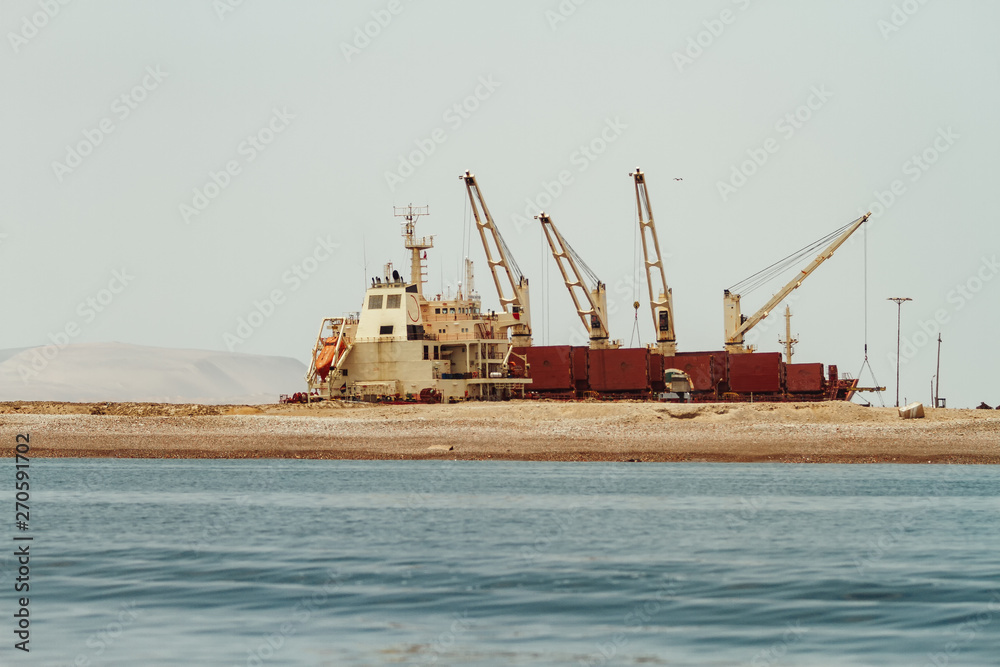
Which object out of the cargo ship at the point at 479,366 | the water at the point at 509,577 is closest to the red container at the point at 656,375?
the cargo ship at the point at 479,366

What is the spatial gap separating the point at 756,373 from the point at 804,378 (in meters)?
3.36

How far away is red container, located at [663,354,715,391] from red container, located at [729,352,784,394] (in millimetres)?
1442

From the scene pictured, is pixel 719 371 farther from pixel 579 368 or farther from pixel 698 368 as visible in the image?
pixel 579 368

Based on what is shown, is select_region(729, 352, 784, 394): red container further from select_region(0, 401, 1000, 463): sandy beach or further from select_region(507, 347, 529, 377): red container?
select_region(507, 347, 529, 377): red container

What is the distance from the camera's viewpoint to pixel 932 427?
196 feet

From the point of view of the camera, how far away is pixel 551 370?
3027 inches

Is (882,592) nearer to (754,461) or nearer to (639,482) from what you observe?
(639,482)

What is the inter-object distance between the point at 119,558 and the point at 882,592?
1572 cm

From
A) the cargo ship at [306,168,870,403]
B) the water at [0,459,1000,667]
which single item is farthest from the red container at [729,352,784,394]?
the water at [0,459,1000,667]

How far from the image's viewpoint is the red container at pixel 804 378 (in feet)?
252

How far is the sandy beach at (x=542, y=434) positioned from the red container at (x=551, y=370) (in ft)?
29.2

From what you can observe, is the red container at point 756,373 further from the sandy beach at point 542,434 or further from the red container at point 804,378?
the sandy beach at point 542,434

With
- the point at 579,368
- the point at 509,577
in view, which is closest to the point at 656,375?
the point at 579,368

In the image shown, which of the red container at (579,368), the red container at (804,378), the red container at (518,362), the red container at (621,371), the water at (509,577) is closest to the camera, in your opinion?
the water at (509,577)
